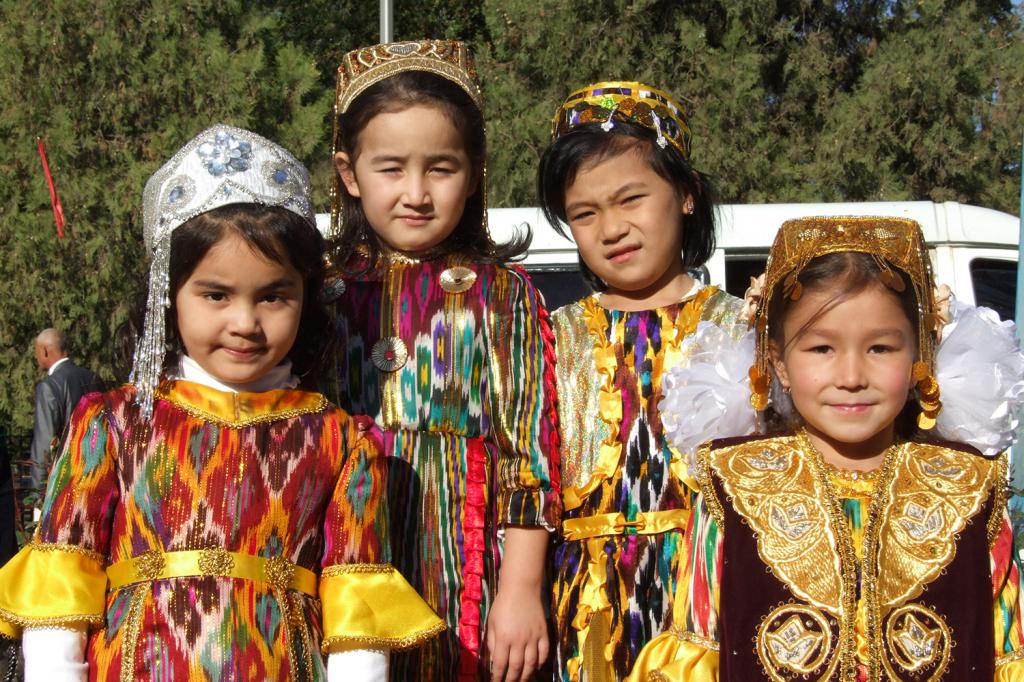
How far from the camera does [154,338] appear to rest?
2.41m

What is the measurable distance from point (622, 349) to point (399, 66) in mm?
880

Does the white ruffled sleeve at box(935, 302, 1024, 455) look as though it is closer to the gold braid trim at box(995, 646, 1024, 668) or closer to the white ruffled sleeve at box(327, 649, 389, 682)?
the gold braid trim at box(995, 646, 1024, 668)

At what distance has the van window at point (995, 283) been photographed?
654cm

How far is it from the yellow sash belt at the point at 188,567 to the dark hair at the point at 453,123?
0.90 meters

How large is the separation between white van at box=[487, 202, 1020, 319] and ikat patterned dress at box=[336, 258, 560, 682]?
3.29m

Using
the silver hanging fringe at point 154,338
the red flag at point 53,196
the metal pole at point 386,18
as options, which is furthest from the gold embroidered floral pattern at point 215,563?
the red flag at point 53,196

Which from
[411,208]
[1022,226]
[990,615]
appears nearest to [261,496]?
[411,208]

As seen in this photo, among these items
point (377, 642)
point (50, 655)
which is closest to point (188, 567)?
point (50, 655)

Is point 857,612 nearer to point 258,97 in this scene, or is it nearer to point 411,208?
point 411,208

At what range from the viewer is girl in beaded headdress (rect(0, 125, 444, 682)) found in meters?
2.23

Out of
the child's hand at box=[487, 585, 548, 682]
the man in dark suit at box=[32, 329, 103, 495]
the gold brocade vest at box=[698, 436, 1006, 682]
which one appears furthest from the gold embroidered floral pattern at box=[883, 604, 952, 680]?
the man in dark suit at box=[32, 329, 103, 495]

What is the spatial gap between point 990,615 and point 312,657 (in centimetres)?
129

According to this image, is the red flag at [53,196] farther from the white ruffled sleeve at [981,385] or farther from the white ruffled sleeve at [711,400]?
the white ruffled sleeve at [981,385]

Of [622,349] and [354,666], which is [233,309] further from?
[622,349]
